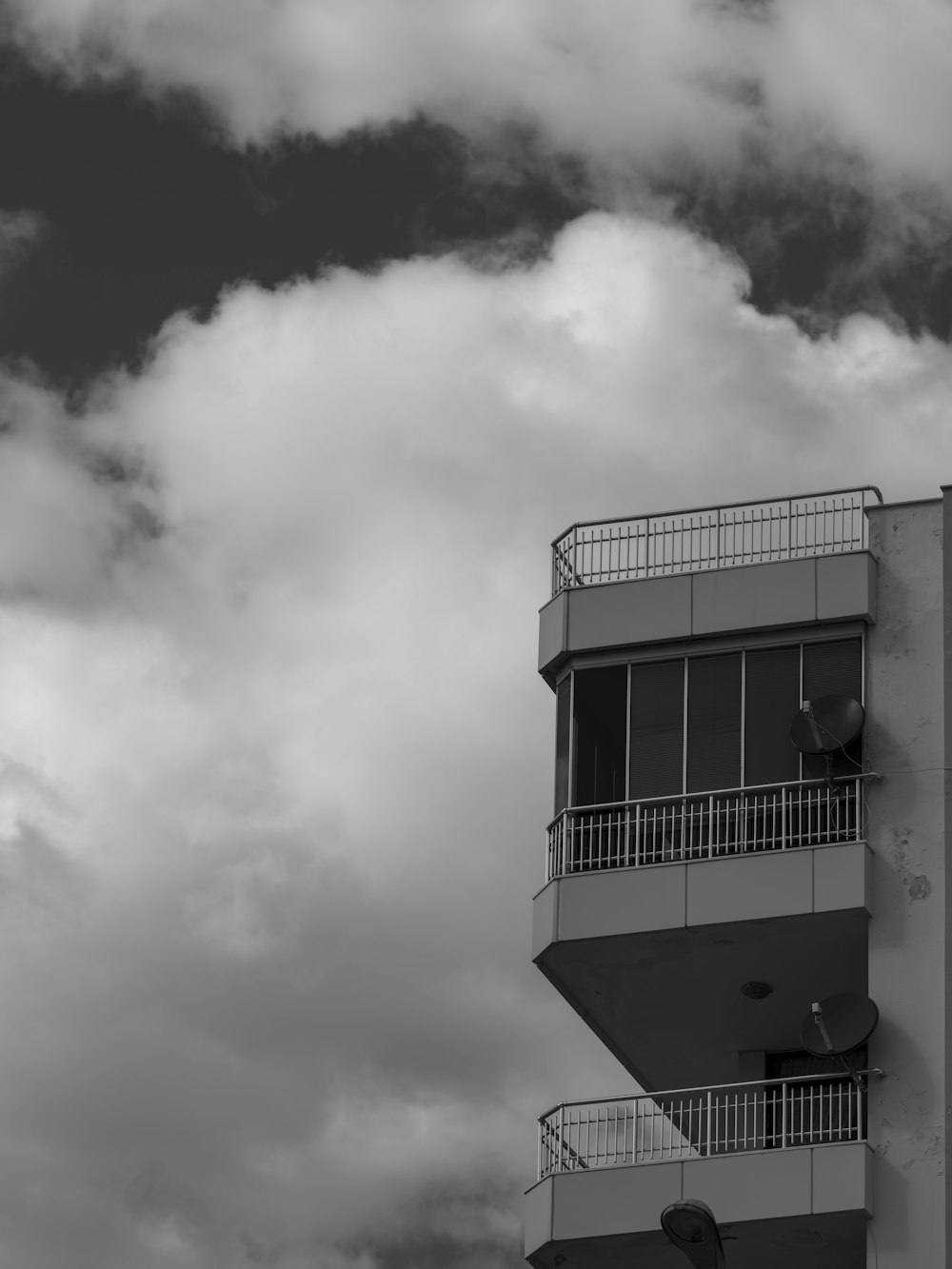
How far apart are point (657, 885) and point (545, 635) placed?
492cm

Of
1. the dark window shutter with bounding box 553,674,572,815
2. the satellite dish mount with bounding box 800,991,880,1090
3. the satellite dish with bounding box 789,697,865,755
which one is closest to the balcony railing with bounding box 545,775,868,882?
the dark window shutter with bounding box 553,674,572,815

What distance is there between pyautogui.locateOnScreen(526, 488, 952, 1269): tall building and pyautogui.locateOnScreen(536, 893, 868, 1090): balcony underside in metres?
0.05

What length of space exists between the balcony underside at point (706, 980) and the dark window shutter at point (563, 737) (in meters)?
1.62

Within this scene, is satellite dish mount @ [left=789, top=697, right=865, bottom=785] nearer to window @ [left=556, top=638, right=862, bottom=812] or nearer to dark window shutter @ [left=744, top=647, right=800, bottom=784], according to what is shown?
window @ [left=556, top=638, right=862, bottom=812]

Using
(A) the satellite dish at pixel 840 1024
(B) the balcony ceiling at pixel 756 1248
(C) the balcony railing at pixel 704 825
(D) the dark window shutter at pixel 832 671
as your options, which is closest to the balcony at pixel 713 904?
(C) the balcony railing at pixel 704 825

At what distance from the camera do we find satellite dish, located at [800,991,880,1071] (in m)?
36.2

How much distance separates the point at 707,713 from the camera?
3972 cm

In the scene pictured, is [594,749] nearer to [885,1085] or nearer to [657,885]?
[657,885]

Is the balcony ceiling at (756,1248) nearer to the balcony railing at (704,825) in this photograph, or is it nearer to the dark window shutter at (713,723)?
the balcony railing at (704,825)

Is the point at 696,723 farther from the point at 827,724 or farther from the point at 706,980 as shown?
the point at 706,980

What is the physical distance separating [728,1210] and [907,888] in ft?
17.2

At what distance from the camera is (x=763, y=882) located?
38062 millimetres

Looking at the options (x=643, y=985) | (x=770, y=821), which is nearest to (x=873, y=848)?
(x=770, y=821)

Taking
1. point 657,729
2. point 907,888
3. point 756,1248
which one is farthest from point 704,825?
point 756,1248
